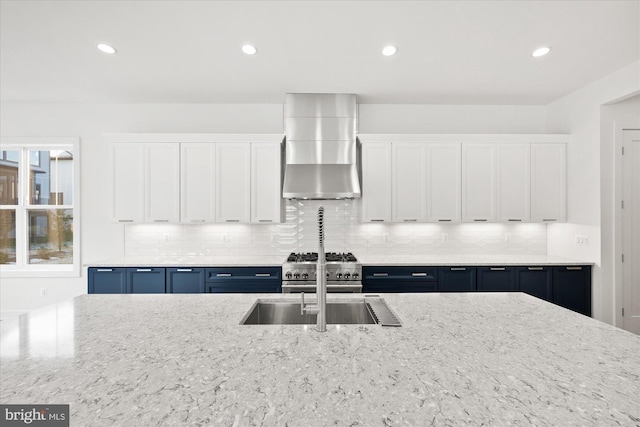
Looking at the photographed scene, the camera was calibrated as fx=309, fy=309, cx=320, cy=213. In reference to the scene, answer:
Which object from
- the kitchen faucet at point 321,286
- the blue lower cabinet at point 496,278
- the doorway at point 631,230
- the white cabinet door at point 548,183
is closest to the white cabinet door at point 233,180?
the kitchen faucet at point 321,286

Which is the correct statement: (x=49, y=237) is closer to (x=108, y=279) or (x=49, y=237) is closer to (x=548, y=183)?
(x=108, y=279)

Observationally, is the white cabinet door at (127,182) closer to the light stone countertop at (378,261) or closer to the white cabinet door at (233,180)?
the light stone countertop at (378,261)

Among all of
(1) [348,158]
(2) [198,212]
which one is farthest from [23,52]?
(1) [348,158]

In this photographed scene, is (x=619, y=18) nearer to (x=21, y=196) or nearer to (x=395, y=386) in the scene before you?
(x=395, y=386)

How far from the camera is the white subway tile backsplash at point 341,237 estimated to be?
4066 mm

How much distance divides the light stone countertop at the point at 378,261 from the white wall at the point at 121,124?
716 millimetres

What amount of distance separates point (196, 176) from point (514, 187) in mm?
3861

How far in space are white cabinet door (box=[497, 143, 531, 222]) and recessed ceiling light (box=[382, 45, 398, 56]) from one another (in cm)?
199

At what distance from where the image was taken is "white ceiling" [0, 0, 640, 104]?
7.52ft

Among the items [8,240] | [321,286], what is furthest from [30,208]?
[321,286]

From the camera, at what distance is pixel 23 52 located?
112 inches

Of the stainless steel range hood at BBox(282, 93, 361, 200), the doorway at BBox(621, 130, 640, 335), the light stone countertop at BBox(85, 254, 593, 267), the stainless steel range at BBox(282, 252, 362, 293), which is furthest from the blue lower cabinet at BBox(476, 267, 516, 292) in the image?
the stainless steel range hood at BBox(282, 93, 361, 200)

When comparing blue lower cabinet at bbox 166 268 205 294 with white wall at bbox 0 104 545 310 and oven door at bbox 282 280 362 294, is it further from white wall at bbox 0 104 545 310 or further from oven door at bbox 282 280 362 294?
white wall at bbox 0 104 545 310

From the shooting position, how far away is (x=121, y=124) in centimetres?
411
